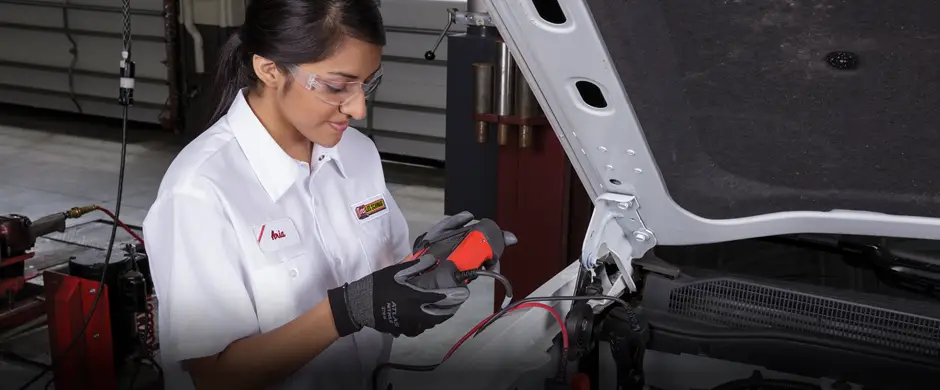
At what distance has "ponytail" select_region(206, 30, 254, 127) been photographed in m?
1.50

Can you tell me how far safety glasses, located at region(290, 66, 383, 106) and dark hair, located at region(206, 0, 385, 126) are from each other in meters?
0.02

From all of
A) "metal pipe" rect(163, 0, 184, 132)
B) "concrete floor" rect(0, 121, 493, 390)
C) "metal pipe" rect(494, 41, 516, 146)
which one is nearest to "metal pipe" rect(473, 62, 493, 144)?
"metal pipe" rect(494, 41, 516, 146)

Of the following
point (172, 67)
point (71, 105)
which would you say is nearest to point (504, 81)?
point (172, 67)

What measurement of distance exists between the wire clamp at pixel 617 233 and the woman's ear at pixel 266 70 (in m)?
0.59

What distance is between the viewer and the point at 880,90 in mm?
1067

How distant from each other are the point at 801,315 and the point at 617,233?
1.16 feet

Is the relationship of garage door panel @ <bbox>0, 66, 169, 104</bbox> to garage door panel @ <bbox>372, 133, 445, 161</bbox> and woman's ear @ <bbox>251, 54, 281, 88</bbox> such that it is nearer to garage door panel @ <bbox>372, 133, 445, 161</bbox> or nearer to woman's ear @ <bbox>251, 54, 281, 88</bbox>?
garage door panel @ <bbox>372, 133, 445, 161</bbox>

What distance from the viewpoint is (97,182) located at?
641 centimetres

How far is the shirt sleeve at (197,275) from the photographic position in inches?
50.1

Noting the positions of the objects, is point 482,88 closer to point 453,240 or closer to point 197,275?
point 453,240

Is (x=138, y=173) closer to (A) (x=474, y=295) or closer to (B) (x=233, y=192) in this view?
(A) (x=474, y=295)

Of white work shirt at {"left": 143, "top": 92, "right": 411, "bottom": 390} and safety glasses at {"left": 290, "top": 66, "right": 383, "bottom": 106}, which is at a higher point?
safety glasses at {"left": 290, "top": 66, "right": 383, "bottom": 106}

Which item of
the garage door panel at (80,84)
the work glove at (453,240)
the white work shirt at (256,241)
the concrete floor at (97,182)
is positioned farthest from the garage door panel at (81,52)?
the work glove at (453,240)

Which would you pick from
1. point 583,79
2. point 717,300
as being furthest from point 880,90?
point 717,300
